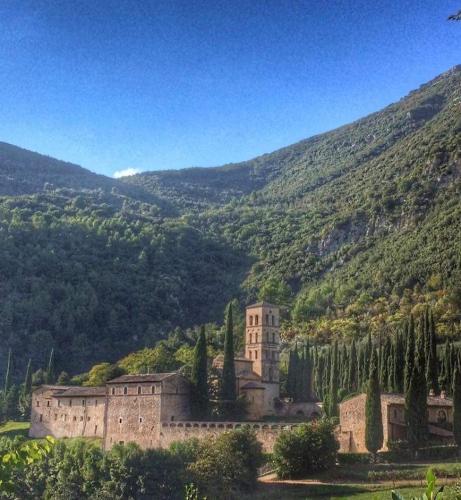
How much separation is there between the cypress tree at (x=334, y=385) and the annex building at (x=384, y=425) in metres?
7.94

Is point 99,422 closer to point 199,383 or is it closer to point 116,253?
point 199,383

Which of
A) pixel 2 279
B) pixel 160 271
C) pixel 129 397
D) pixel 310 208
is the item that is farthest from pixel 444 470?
pixel 310 208

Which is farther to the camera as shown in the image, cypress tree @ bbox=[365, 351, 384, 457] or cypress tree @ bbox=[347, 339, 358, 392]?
cypress tree @ bbox=[347, 339, 358, 392]

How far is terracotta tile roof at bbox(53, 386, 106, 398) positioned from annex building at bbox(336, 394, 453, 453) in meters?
25.3

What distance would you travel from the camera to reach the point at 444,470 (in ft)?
140

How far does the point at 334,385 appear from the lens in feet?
225

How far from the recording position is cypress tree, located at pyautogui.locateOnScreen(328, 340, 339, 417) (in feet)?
206

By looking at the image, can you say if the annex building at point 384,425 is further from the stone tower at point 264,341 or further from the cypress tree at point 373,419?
the stone tower at point 264,341

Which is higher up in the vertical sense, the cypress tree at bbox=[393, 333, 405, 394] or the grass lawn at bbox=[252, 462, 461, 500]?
the cypress tree at bbox=[393, 333, 405, 394]

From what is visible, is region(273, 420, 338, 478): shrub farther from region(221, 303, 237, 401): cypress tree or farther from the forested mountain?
the forested mountain

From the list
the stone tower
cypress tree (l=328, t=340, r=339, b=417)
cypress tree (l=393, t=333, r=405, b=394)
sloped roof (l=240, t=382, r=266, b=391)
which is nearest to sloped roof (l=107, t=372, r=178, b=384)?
sloped roof (l=240, t=382, r=266, b=391)

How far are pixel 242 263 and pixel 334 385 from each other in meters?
97.7

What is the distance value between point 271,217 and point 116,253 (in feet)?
175

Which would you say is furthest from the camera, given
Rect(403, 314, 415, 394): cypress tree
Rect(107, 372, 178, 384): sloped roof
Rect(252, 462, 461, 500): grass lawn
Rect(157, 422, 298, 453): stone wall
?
Rect(107, 372, 178, 384): sloped roof
